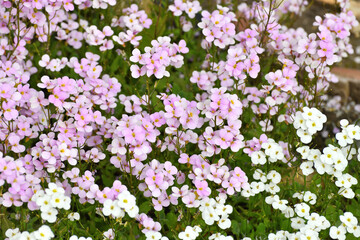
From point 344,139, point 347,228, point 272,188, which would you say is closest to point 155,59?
point 272,188

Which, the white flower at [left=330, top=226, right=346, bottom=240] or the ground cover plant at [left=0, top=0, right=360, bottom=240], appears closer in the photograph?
the ground cover plant at [left=0, top=0, right=360, bottom=240]

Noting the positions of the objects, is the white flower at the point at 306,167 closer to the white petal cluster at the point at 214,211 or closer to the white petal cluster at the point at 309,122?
the white petal cluster at the point at 309,122

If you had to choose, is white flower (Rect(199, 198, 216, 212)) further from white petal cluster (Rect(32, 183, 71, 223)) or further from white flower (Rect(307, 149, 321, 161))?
white petal cluster (Rect(32, 183, 71, 223))

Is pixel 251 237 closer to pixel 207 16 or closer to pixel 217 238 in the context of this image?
pixel 217 238

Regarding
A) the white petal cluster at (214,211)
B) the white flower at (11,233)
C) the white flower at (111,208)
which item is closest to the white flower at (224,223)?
the white petal cluster at (214,211)

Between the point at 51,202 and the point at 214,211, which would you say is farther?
the point at 214,211

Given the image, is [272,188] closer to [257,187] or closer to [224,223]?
[257,187]

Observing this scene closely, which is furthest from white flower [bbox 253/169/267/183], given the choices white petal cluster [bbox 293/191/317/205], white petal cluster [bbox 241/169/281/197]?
white petal cluster [bbox 293/191/317/205]
